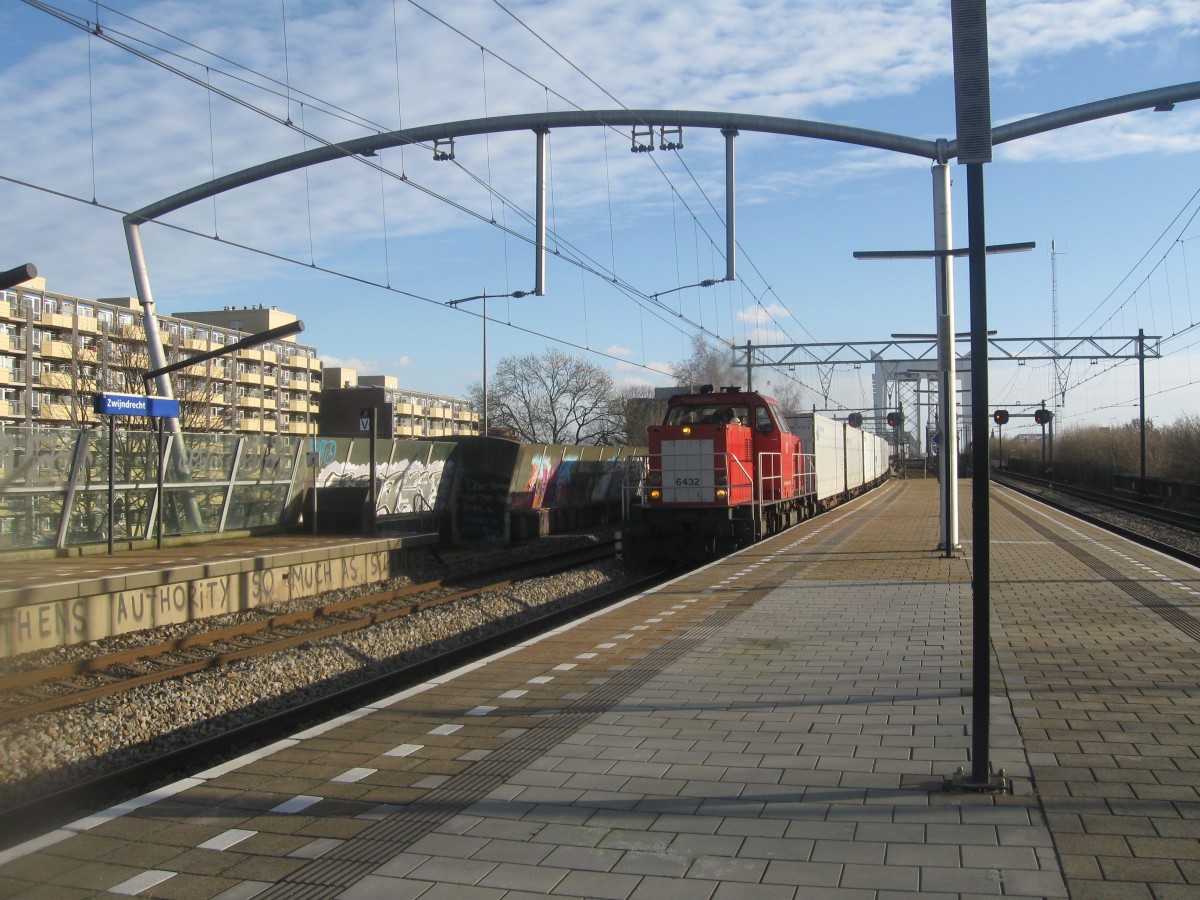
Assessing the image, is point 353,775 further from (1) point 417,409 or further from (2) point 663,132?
(1) point 417,409

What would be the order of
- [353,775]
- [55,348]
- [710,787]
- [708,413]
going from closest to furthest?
[710,787] < [353,775] < [708,413] < [55,348]

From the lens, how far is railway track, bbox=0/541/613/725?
28.4 ft

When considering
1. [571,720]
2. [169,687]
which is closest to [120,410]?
[169,687]

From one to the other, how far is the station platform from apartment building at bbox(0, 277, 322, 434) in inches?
637

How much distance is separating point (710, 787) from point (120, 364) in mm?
33988

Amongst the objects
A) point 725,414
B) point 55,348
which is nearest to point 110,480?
point 725,414

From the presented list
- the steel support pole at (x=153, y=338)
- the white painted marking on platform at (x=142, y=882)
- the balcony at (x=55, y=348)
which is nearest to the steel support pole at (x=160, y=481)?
the steel support pole at (x=153, y=338)

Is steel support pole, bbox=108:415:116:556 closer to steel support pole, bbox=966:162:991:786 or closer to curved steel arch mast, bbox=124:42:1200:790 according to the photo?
curved steel arch mast, bbox=124:42:1200:790

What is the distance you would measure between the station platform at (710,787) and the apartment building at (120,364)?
16.2 metres

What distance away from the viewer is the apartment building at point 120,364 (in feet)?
115

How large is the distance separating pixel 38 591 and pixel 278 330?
241 inches

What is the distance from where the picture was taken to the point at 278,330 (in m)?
15.4

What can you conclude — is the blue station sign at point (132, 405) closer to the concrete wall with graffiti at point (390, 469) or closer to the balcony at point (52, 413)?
the concrete wall with graffiti at point (390, 469)

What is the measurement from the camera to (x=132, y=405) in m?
14.4
